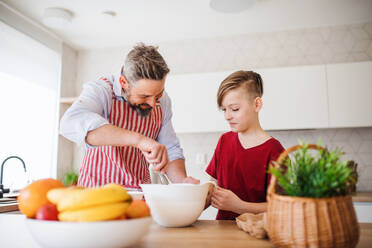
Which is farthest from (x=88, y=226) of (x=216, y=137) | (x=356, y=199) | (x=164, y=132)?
(x=216, y=137)

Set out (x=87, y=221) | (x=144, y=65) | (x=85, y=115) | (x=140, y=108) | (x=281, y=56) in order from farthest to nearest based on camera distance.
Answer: (x=281, y=56) < (x=140, y=108) < (x=144, y=65) < (x=85, y=115) < (x=87, y=221)

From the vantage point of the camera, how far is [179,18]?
288cm

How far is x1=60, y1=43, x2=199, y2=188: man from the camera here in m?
1.00

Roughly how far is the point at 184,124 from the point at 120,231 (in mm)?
2413

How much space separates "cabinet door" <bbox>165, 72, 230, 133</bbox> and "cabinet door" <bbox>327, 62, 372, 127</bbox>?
971 millimetres

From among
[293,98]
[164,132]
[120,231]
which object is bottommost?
[120,231]

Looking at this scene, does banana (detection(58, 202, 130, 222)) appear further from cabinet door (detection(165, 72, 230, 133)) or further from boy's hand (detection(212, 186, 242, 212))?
cabinet door (detection(165, 72, 230, 133))

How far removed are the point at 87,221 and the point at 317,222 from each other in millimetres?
432

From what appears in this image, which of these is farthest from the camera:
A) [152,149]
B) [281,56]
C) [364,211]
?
[281,56]

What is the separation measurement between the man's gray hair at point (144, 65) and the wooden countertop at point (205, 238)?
1.93 ft

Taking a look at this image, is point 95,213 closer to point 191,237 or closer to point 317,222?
point 191,237

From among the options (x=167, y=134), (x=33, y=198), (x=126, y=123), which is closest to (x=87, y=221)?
(x=33, y=198)

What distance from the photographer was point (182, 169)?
1397 millimetres

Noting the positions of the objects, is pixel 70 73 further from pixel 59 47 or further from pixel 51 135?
pixel 51 135
